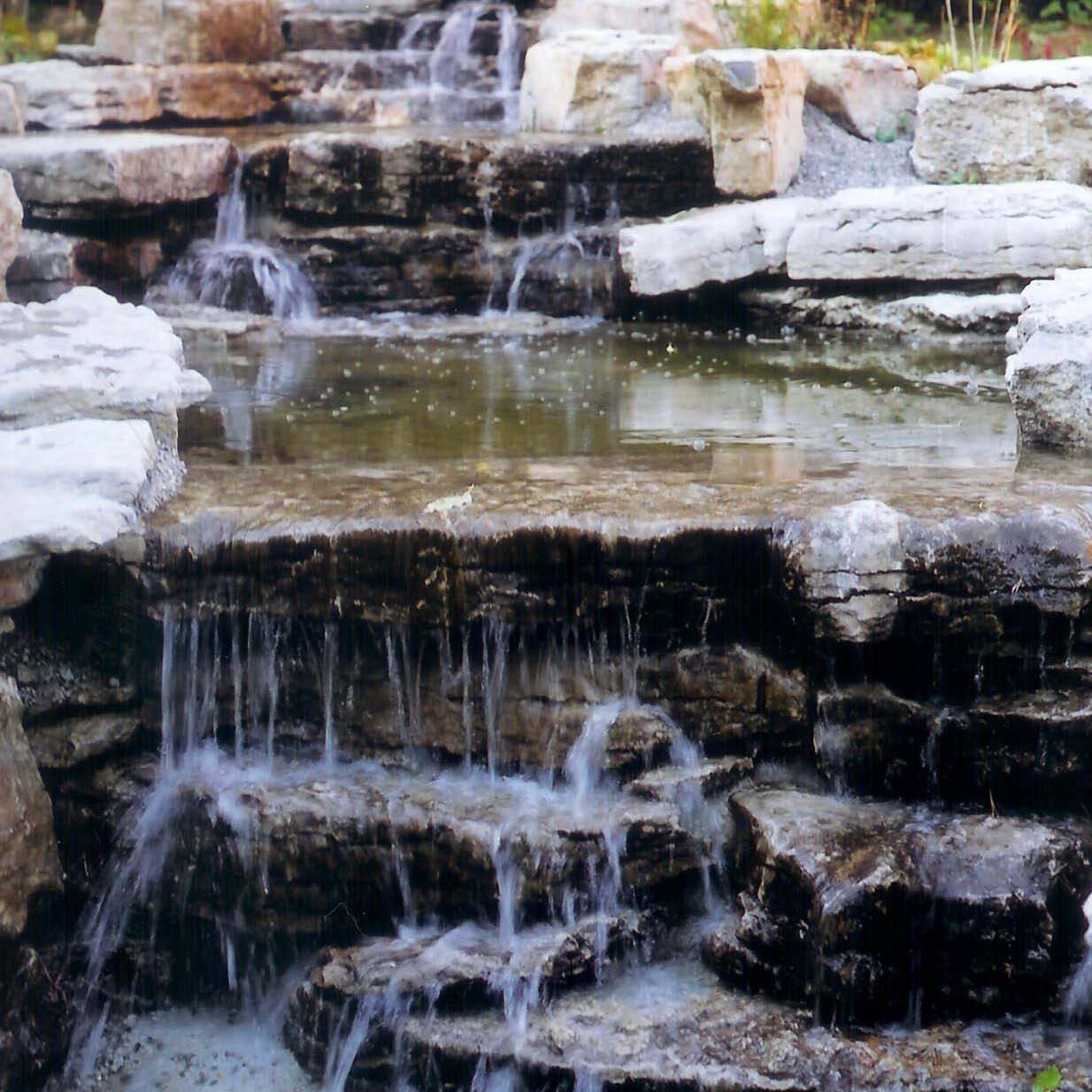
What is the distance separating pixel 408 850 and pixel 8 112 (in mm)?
6458

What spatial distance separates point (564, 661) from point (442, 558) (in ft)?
1.46

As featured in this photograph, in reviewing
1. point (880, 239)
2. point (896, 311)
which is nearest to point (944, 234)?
point (880, 239)

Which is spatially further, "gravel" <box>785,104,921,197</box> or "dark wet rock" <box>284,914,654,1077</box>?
"gravel" <box>785,104,921,197</box>

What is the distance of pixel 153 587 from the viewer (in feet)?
14.3

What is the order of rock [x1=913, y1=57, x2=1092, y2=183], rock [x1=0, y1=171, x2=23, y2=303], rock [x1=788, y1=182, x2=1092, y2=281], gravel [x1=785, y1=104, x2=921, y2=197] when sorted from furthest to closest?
gravel [x1=785, y1=104, x2=921, y2=197], rock [x1=913, y1=57, x2=1092, y2=183], rock [x1=788, y1=182, x2=1092, y2=281], rock [x1=0, y1=171, x2=23, y2=303]

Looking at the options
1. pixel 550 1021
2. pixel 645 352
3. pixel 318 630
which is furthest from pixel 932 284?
pixel 550 1021

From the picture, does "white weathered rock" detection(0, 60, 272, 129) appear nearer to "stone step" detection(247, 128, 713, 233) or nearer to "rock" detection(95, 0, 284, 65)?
"rock" detection(95, 0, 284, 65)

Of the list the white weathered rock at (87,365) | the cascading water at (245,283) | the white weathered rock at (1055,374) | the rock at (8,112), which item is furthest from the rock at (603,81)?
the white weathered rock at (1055,374)

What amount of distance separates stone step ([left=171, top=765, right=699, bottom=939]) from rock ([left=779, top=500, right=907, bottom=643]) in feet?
2.17

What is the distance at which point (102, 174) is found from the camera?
7859 millimetres

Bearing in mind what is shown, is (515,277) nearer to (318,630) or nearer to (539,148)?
(539,148)

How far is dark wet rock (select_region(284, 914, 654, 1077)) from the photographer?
387 centimetres

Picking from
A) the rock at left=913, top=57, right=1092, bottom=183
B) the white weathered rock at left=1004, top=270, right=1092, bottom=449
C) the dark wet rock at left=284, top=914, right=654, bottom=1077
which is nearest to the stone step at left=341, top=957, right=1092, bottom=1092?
the dark wet rock at left=284, top=914, right=654, bottom=1077

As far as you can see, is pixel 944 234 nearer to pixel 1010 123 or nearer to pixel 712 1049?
pixel 1010 123
